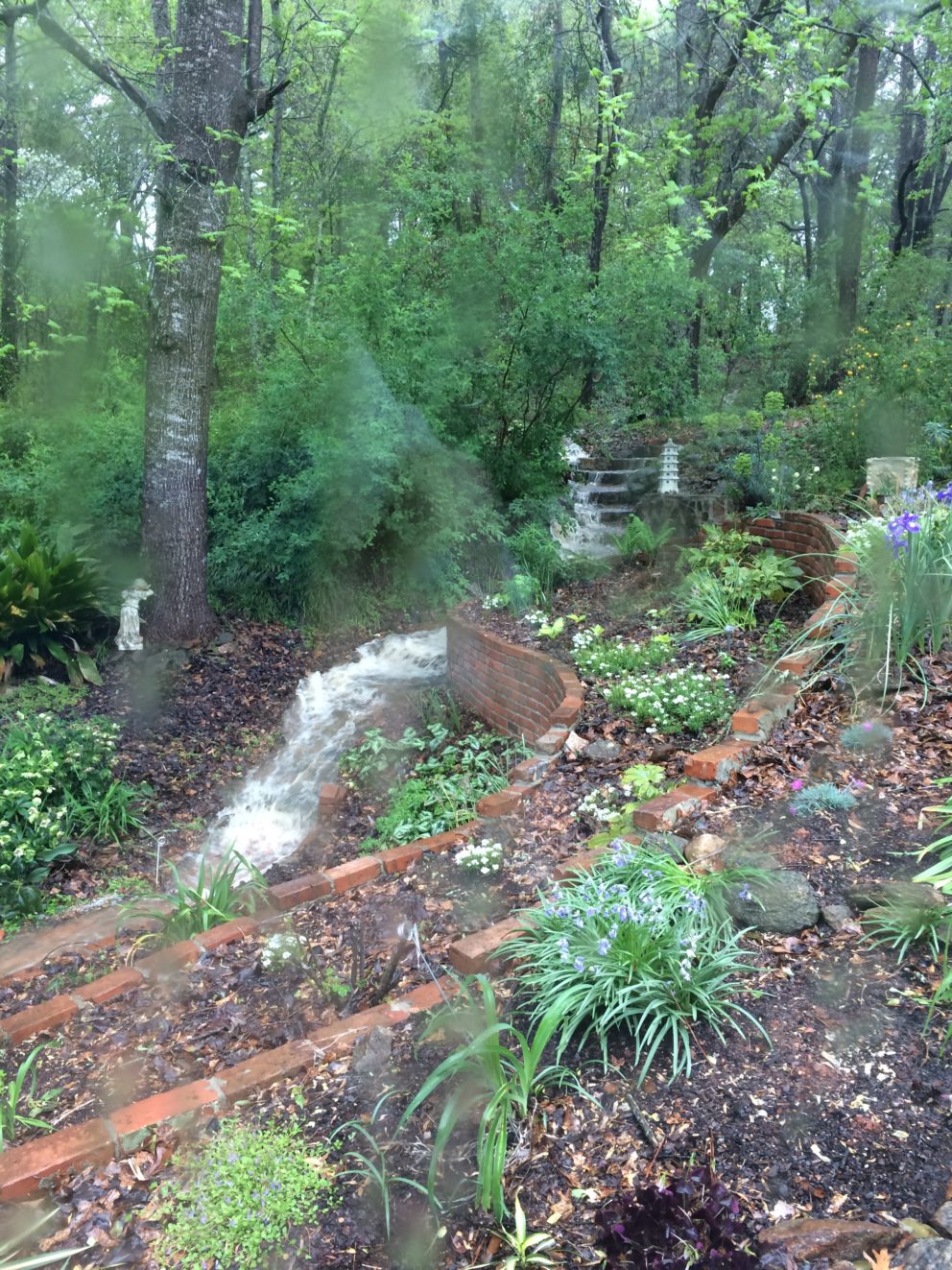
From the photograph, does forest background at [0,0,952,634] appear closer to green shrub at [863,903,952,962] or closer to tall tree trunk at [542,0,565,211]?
tall tree trunk at [542,0,565,211]

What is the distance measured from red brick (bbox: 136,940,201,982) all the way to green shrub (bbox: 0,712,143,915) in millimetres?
1198

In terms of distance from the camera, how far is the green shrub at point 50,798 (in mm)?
4188

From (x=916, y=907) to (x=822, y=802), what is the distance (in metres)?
0.68

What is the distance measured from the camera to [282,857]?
4.94 metres

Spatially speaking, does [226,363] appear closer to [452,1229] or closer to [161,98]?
[161,98]

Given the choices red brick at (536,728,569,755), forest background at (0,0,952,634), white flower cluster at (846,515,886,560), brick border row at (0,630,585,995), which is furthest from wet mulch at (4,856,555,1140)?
forest background at (0,0,952,634)

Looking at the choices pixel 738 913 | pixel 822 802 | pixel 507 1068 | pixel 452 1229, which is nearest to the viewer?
pixel 452 1229

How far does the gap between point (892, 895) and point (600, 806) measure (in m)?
1.29

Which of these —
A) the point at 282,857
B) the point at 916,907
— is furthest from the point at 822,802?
the point at 282,857

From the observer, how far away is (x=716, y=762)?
351 centimetres

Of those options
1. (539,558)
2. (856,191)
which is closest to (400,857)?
(539,558)

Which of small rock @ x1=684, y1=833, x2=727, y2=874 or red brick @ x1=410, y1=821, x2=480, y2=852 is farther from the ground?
small rock @ x1=684, y1=833, x2=727, y2=874

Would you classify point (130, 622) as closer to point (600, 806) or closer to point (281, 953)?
point (281, 953)

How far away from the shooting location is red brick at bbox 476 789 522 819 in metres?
3.86
